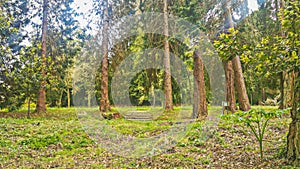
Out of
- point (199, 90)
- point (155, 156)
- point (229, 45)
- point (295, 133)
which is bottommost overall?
point (155, 156)

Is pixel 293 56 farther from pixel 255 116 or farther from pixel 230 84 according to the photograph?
pixel 230 84

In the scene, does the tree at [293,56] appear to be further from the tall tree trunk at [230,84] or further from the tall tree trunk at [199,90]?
the tall tree trunk at [230,84]

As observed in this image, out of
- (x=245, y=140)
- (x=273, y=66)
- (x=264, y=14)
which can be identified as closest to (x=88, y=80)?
(x=264, y=14)

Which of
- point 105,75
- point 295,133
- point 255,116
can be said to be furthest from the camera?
point 105,75

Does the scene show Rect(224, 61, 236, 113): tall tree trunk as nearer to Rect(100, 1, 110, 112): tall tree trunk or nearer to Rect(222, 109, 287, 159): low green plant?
Rect(100, 1, 110, 112): tall tree trunk

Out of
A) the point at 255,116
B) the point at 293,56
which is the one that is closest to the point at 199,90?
the point at 255,116

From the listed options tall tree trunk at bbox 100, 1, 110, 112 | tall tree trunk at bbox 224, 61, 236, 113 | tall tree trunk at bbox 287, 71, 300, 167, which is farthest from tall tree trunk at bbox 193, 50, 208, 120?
tall tree trunk at bbox 287, 71, 300, 167

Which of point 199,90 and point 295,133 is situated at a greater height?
point 199,90

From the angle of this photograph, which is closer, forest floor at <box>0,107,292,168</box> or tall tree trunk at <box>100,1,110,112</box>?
forest floor at <box>0,107,292,168</box>

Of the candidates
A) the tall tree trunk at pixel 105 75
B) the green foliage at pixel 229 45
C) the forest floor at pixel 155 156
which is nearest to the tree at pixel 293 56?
the forest floor at pixel 155 156

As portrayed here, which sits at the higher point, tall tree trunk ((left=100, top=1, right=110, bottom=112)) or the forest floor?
tall tree trunk ((left=100, top=1, right=110, bottom=112))

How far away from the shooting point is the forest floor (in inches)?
175

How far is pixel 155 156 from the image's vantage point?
5062mm

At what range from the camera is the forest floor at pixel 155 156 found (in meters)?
4.45
